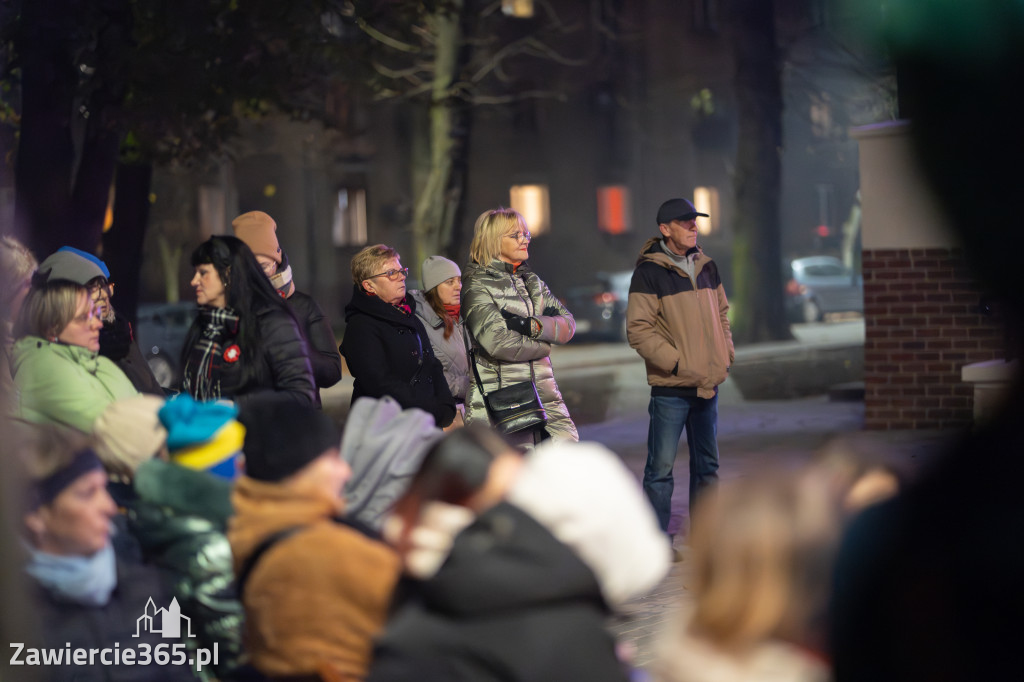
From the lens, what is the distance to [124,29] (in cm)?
1183

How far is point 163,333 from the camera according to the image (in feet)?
70.2

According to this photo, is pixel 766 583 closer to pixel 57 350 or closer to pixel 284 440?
pixel 284 440

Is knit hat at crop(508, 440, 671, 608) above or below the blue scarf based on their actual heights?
above

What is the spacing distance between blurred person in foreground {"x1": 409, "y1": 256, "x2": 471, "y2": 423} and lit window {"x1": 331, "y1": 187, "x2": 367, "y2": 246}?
101 feet

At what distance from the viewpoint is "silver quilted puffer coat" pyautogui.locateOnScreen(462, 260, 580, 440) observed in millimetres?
6711

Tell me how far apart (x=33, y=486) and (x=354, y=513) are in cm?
103

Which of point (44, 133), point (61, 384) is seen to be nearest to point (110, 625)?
point (61, 384)

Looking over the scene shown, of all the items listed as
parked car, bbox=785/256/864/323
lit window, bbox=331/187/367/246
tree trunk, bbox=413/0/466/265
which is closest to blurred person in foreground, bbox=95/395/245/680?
tree trunk, bbox=413/0/466/265

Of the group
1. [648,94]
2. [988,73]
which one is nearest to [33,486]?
[988,73]

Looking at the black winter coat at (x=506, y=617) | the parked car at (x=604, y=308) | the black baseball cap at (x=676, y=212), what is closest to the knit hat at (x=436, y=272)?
the black baseball cap at (x=676, y=212)

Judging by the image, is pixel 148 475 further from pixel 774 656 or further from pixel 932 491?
Result: pixel 932 491

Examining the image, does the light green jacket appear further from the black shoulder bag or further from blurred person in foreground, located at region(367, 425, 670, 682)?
blurred person in foreground, located at region(367, 425, 670, 682)

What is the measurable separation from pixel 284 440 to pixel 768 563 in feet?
5.53

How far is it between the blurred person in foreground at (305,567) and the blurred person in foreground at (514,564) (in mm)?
283
